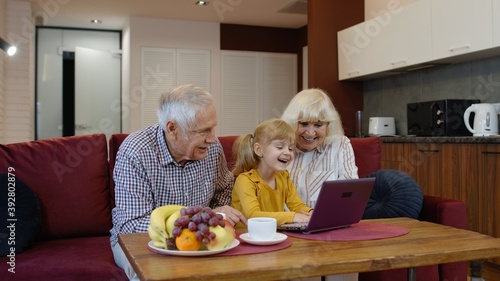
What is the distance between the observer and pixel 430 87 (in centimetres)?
444

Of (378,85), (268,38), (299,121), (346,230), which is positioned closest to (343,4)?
(378,85)

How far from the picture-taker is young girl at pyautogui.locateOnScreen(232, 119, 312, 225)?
5.70 ft

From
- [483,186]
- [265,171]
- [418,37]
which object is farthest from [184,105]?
[418,37]

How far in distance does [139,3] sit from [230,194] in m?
4.75

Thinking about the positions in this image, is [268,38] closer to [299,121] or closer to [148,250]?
[299,121]

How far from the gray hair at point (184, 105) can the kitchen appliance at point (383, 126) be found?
10.9 ft

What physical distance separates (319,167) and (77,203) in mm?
1141

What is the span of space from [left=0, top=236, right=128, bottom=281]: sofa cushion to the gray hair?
2.01 feet

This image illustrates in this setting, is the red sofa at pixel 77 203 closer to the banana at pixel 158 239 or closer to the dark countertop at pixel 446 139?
the banana at pixel 158 239

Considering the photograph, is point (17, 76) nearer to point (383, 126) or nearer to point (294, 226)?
point (383, 126)

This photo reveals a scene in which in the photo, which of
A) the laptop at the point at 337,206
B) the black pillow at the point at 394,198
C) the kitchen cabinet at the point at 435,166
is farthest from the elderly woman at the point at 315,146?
the kitchen cabinet at the point at 435,166

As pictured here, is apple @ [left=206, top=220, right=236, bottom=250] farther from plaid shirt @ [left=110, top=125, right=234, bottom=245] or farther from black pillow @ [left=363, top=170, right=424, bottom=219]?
black pillow @ [left=363, top=170, right=424, bottom=219]

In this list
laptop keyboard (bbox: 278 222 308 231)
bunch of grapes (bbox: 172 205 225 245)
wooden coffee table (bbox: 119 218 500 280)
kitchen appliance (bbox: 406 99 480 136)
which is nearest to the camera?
wooden coffee table (bbox: 119 218 500 280)

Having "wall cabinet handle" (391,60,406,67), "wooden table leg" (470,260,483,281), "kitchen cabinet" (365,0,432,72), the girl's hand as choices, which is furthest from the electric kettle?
the girl's hand
